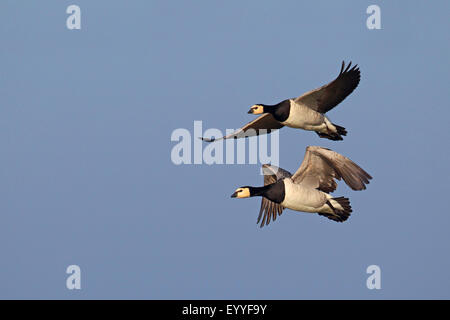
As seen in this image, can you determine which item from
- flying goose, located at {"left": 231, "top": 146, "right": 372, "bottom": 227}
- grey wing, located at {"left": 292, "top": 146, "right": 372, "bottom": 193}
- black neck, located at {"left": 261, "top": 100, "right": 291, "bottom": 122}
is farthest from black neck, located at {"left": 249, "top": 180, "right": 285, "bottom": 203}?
black neck, located at {"left": 261, "top": 100, "right": 291, "bottom": 122}

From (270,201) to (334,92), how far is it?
2752mm

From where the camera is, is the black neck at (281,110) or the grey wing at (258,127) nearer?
the black neck at (281,110)

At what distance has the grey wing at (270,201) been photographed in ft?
73.2

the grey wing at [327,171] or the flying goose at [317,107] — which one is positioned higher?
the flying goose at [317,107]

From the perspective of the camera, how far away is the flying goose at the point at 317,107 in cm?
2066

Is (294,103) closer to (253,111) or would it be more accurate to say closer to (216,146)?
(253,111)

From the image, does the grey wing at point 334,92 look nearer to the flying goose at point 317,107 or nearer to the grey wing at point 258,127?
the flying goose at point 317,107

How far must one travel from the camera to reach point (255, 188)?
70.0 feet

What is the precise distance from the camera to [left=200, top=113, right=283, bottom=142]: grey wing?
2266 centimetres

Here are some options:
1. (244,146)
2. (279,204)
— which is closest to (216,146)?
(244,146)

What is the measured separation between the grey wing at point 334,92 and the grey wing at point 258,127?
1712mm

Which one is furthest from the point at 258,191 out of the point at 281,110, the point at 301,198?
the point at 281,110

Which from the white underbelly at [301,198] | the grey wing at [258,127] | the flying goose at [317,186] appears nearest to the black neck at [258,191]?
the flying goose at [317,186]

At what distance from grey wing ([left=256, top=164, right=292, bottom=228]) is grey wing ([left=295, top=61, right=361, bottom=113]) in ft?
5.93
